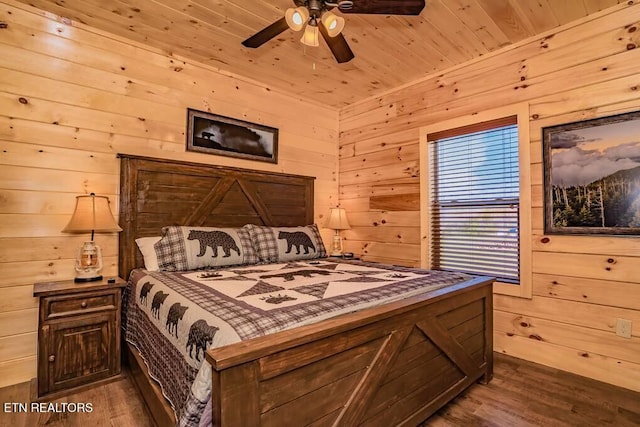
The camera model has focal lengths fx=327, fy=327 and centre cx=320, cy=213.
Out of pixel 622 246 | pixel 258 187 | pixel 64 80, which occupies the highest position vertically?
pixel 64 80

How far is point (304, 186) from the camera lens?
12.5ft

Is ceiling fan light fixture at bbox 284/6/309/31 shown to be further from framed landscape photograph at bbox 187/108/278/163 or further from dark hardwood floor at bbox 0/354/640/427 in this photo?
dark hardwood floor at bbox 0/354/640/427

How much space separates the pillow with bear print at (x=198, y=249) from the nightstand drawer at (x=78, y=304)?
37 cm

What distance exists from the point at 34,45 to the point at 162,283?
6.39 feet

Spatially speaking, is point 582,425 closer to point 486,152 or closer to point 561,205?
point 561,205

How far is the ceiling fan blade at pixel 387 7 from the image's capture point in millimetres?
1658

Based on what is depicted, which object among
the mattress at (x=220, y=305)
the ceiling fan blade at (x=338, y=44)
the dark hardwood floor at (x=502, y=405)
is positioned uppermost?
the ceiling fan blade at (x=338, y=44)

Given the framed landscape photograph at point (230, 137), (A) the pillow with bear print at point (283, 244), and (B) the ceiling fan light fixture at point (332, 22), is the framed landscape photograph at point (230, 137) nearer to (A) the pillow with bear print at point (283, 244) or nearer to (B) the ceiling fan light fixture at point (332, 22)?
(A) the pillow with bear print at point (283, 244)

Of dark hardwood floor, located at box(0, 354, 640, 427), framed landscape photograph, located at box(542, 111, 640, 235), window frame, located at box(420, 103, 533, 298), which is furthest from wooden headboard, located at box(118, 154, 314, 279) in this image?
framed landscape photograph, located at box(542, 111, 640, 235)

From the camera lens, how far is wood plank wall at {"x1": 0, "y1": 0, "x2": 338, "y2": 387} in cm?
221

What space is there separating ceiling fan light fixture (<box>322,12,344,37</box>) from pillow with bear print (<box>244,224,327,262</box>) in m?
1.78

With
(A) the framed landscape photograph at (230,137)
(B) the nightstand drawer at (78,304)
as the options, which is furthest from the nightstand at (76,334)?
(A) the framed landscape photograph at (230,137)

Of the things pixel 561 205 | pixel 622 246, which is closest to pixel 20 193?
pixel 561 205

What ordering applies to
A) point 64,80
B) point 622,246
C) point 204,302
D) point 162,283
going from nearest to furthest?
point 204,302 < point 162,283 < point 622,246 < point 64,80
